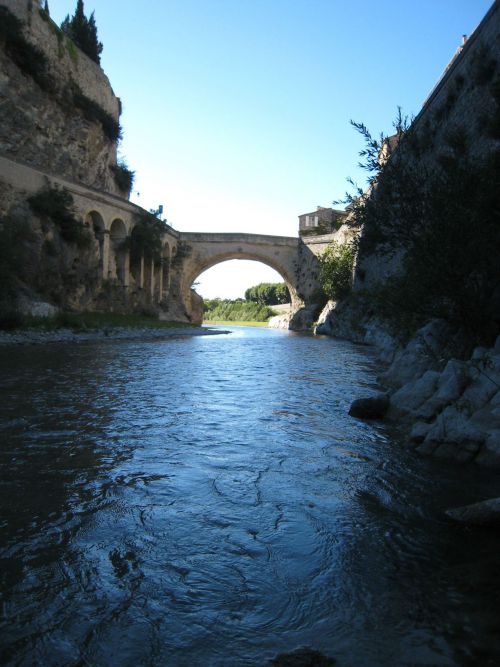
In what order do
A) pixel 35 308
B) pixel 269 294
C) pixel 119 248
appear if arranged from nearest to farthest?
pixel 35 308
pixel 119 248
pixel 269 294

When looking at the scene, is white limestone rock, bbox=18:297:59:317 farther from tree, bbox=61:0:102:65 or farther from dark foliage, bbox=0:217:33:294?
tree, bbox=61:0:102:65

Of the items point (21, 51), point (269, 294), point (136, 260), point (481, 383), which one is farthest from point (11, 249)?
point (269, 294)

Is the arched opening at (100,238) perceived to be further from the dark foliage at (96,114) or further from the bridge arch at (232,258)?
the bridge arch at (232,258)

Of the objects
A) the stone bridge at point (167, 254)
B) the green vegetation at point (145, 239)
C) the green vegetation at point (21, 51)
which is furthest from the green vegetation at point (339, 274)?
the green vegetation at point (21, 51)

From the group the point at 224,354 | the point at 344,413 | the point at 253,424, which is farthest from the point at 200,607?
the point at 224,354

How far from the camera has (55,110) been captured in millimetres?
32312

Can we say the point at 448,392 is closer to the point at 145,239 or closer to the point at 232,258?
the point at 145,239

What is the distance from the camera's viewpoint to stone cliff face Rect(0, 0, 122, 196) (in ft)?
93.2

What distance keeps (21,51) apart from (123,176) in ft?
46.7

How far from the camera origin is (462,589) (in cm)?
293

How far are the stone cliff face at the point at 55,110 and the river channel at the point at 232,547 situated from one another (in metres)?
24.1

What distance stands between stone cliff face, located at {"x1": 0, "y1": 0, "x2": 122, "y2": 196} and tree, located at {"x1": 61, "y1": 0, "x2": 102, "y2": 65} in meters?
3.62

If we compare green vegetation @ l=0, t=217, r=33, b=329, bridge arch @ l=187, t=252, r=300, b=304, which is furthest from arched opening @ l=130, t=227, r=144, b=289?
green vegetation @ l=0, t=217, r=33, b=329

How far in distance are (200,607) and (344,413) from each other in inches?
225
